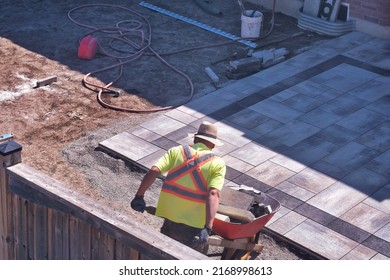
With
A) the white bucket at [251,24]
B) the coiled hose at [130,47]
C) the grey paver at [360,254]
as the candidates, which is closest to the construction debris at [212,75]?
the coiled hose at [130,47]

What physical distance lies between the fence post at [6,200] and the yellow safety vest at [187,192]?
1.68 metres

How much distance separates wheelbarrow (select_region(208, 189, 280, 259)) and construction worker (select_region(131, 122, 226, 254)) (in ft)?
1.21

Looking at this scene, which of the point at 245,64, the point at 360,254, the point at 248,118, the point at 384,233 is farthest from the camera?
the point at 245,64

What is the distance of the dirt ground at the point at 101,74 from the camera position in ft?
38.6

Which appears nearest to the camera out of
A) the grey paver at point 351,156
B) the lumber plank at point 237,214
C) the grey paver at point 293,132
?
the lumber plank at point 237,214

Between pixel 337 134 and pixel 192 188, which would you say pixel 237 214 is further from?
pixel 337 134

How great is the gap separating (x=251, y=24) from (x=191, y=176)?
29.9ft

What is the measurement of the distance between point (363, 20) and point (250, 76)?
11.6 ft

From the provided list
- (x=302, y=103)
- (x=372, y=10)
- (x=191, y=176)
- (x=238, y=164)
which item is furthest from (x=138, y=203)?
(x=372, y=10)

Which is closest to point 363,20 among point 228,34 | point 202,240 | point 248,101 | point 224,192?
point 228,34

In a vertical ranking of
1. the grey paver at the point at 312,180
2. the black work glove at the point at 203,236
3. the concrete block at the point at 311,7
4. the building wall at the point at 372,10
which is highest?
the black work glove at the point at 203,236

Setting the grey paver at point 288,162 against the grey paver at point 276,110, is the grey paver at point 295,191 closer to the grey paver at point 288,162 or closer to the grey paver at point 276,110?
the grey paver at point 288,162

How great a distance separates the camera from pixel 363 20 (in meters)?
16.9

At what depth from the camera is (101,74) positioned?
15.0 m
